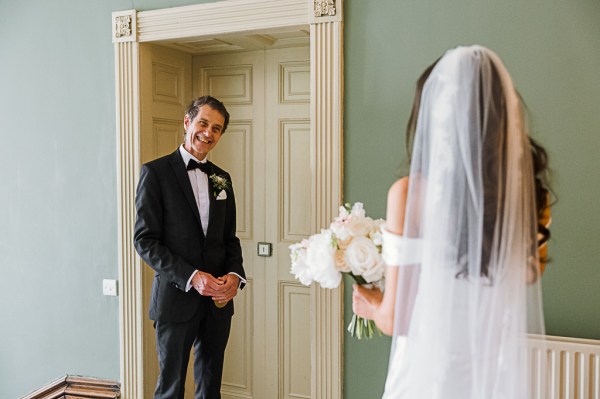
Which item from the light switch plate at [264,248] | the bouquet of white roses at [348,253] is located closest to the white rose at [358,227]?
the bouquet of white roses at [348,253]

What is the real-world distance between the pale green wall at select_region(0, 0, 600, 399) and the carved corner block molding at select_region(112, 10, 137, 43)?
7 cm

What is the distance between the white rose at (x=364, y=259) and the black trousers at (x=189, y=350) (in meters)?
1.40

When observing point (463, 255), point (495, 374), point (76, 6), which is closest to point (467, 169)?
point (463, 255)

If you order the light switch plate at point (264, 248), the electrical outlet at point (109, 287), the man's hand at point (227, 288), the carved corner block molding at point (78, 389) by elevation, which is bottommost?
the carved corner block molding at point (78, 389)

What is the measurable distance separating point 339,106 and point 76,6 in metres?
1.96

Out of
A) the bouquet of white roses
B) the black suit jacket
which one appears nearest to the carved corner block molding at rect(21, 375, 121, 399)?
the black suit jacket

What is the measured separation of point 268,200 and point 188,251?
0.95 meters

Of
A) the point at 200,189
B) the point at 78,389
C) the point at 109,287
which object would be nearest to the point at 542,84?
the point at 200,189

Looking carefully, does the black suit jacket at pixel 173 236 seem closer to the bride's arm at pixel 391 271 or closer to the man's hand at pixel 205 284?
the man's hand at pixel 205 284

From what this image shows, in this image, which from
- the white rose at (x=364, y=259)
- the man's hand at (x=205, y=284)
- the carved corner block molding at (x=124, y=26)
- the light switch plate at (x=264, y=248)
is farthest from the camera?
the light switch plate at (x=264, y=248)

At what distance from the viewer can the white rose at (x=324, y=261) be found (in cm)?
210

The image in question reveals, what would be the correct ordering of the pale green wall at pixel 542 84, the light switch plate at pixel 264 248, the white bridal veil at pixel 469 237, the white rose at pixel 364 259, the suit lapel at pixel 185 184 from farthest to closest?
1. the light switch plate at pixel 264 248
2. the suit lapel at pixel 185 184
3. the pale green wall at pixel 542 84
4. the white rose at pixel 364 259
5. the white bridal veil at pixel 469 237

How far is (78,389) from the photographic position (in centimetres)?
399

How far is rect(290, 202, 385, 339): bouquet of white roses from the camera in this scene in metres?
2.06
